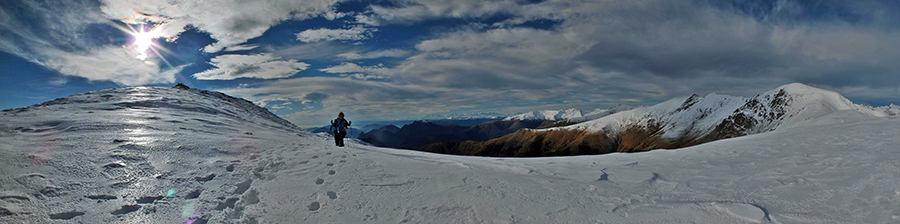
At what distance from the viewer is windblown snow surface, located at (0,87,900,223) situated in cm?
510

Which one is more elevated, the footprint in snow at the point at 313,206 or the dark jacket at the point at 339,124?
the dark jacket at the point at 339,124

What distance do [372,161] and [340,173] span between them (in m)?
1.63

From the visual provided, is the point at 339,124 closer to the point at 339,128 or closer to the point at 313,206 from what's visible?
the point at 339,128

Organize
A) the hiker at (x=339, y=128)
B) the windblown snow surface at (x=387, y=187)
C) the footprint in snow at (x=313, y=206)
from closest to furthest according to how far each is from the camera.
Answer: the windblown snow surface at (x=387, y=187) → the footprint in snow at (x=313, y=206) → the hiker at (x=339, y=128)

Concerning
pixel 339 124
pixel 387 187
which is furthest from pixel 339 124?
pixel 387 187

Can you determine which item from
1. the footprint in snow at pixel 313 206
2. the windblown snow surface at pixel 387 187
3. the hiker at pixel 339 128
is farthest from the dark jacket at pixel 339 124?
the footprint in snow at pixel 313 206

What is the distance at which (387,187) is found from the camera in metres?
6.63

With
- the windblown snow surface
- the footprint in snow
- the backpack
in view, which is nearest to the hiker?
the backpack

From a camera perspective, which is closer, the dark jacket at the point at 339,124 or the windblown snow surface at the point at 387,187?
the windblown snow surface at the point at 387,187

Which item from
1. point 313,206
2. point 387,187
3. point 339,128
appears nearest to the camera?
point 313,206

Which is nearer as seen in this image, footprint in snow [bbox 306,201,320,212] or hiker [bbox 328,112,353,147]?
footprint in snow [bbox 306,201,320,212]

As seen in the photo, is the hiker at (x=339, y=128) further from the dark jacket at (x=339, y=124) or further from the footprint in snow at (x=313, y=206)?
the footprint in snow at (x=313, y=206)

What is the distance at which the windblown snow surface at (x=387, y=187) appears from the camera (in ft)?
16.7

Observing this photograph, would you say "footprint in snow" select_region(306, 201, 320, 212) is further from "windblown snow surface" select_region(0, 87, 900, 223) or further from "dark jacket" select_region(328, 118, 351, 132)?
"dark jacket" select_region(328, 118, 351, 132)
